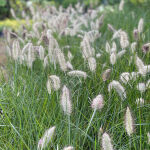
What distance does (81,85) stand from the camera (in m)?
2.08

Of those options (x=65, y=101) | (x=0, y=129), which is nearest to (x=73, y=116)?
(x=65, y=101)

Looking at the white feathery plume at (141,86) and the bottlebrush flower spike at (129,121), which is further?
the white feathery plume at (141,86)

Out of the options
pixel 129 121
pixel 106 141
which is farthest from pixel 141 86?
pixel 106 141

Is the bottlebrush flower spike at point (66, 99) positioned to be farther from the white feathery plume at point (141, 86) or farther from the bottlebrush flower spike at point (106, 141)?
the white feathery plume at point (141, 86)

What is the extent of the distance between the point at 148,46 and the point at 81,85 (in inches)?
23.8

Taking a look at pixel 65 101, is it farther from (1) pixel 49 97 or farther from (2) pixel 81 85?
(2) pixel 81 85

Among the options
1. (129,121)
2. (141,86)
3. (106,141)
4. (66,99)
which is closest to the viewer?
(106,141)

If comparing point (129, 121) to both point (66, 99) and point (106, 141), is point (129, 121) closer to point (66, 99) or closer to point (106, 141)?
point (106, 141)

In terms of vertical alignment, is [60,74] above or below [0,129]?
above

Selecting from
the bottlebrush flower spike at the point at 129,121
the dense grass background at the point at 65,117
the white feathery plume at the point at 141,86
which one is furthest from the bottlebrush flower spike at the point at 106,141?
the white feathery plume at the point at 141,86

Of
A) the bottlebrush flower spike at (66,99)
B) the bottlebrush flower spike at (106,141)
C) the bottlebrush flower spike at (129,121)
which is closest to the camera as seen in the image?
the bottlebrush flower spike at (106,141)

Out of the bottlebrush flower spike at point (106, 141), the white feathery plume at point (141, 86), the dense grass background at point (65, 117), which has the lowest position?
the dense grass background at point (65, 117)

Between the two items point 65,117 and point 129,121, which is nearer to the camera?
point 129,121

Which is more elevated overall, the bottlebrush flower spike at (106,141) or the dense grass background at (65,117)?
the bottlebrush flower spike at (106,141)
